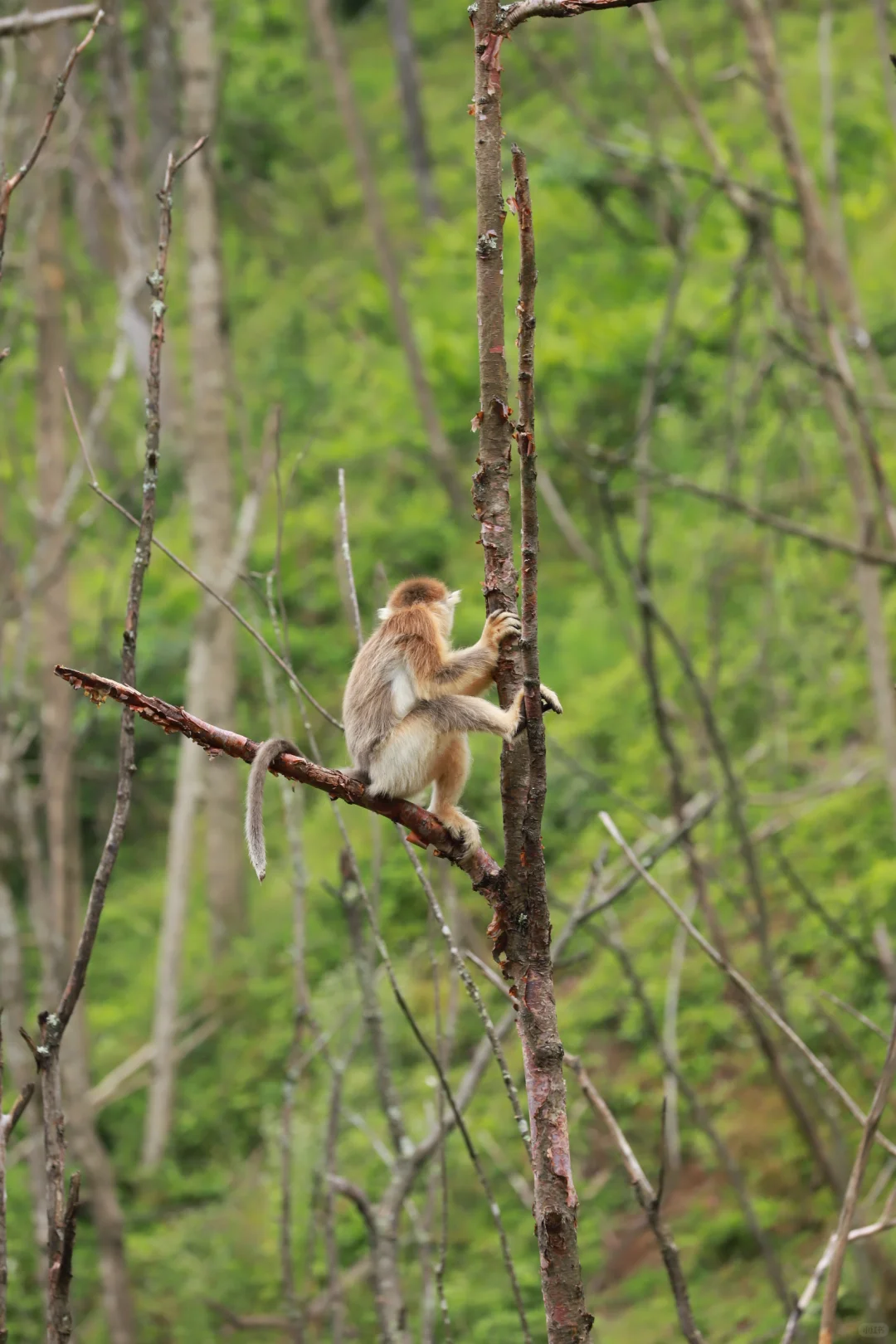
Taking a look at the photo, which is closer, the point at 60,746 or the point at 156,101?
the point at 60,746

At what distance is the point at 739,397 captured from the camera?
10.7 meters

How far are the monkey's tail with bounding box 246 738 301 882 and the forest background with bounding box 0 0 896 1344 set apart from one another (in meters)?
0.41

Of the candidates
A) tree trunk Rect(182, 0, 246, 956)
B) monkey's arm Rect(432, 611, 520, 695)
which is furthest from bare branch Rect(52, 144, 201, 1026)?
tree trunk Rect(182, 0, 246, 956)

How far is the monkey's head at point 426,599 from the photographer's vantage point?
12.8 feet

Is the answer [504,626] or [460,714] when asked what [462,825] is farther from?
[504,626]

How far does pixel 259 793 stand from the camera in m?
2.68

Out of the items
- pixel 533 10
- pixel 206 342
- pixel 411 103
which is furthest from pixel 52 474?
pixel 411 103

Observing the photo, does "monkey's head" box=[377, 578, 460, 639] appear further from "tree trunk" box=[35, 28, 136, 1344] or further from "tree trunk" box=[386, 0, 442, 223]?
"tree trunk" box=[386, 0, 442, 223]

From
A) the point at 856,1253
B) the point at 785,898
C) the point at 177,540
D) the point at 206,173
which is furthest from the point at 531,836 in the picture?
the point at 177,540

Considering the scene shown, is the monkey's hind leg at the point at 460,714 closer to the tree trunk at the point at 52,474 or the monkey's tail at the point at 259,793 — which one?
the monkey's tail at the point at 259,793

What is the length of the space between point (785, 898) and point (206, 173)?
6.59 m

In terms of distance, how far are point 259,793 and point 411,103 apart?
1872 cm

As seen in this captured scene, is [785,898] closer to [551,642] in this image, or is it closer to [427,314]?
[551,642]

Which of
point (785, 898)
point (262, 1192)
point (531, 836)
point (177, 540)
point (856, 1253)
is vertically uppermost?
point (177, 540)
